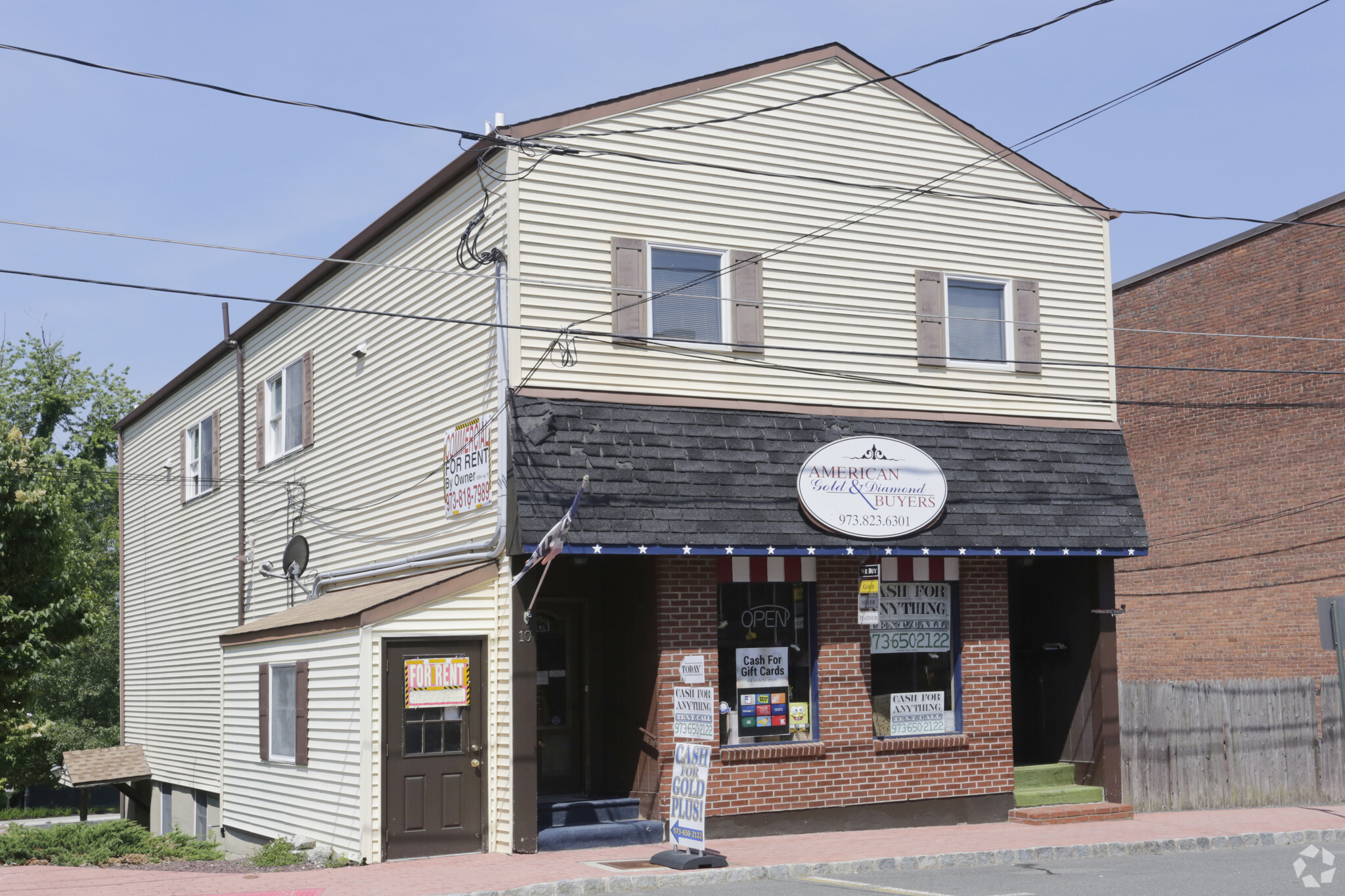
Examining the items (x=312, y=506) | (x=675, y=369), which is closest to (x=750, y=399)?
(x=675, y=369)

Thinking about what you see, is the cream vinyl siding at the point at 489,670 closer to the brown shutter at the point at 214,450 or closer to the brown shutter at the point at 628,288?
the brown shutter at the point at 628,288

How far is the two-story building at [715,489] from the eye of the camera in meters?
14.8

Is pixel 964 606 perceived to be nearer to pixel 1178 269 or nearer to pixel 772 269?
pixel 772 269

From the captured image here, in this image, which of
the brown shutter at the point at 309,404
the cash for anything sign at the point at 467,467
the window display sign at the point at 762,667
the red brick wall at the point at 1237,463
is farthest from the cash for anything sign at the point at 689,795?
the red brick wall at the point at 1237,463

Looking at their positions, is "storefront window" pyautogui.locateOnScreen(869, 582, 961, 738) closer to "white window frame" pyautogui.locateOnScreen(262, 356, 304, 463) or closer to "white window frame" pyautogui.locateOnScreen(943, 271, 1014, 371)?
"white window frame" pyautogui.locateOnScreen(943, 271, 1014, 371)

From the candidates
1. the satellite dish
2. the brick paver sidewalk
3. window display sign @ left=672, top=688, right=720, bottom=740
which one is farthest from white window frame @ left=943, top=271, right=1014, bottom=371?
the satellite dish

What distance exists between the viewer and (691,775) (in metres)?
13.4

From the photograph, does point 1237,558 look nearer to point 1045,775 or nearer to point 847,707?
point 1045,775

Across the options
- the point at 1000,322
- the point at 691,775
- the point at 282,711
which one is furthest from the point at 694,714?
the point at 1000,322

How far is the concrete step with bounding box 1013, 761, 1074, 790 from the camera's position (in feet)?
58.2

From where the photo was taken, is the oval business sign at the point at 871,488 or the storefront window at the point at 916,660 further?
the storefront window at the point at 916,660

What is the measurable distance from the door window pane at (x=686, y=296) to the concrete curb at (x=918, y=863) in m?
6.09

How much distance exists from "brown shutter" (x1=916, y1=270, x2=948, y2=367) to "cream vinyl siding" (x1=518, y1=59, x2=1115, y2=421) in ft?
0.37

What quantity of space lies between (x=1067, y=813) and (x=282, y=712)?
9.66 metres
